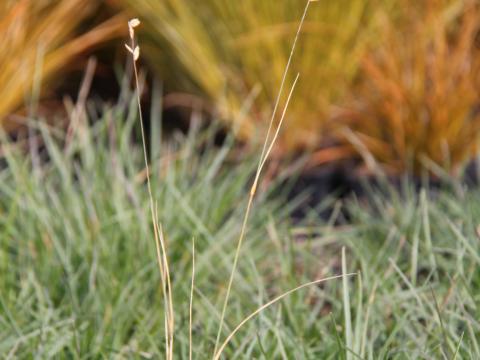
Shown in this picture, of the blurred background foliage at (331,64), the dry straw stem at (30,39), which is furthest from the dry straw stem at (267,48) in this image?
the dry straw stem at (30,39)

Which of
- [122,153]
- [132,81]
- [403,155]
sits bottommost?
[403,155]

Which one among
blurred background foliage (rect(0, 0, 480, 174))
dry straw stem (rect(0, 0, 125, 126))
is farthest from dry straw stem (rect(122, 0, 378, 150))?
dry straw stem (rect(0, 0, 125, 126))

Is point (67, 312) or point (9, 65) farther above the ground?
point (9, 65)

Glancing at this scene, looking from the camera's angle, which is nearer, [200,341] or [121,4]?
[200,341]

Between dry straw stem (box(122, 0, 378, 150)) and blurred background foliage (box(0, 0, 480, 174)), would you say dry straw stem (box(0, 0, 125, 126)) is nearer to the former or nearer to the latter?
blurred background foliage (box(0, 0, 480, 174))

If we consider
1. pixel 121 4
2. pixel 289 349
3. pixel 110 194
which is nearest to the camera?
pixel 289 349

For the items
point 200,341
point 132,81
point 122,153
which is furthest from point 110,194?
point 132,81

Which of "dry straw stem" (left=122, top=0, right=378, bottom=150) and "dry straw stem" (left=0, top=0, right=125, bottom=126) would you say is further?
"dry straw stem" (left=122, top=0, right=378, bottom=150)

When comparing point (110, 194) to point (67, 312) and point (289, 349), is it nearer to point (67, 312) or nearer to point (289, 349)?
point (67, 312)
